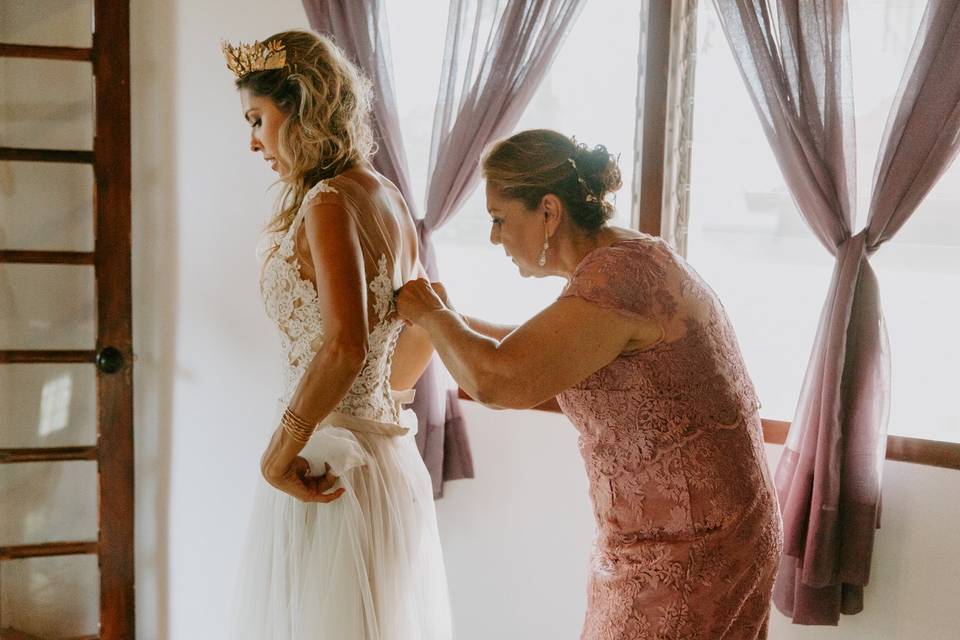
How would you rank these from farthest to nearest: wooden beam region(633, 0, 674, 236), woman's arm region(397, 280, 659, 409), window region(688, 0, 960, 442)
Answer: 1. wooden beam region(633, 0, 674, 236)
2. window region(688, 0, 960, 442)
3. woman's arm region(397, 280, 659, 409)

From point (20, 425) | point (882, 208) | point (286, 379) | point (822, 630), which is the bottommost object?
point (822, 630)

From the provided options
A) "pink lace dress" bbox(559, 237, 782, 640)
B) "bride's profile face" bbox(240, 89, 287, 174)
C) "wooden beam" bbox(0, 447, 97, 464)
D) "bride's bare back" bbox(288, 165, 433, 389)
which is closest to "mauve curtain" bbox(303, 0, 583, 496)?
"bride's bare back" bbox(288, 165, 433, 389)

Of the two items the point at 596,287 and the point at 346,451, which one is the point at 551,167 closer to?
the point at 596,287

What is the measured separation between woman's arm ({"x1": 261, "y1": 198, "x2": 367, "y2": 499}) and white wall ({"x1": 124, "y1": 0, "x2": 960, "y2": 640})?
Result: 0.98 metres

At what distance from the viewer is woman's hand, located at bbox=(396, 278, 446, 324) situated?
1.54m

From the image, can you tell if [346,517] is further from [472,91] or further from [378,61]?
[378,61]

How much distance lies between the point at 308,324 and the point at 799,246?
118cm

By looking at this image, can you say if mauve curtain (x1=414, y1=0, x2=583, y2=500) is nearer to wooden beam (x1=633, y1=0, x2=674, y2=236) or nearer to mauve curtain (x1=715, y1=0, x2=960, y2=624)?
wooden beam (x1=633, y1=0, x2=674, y2=236)

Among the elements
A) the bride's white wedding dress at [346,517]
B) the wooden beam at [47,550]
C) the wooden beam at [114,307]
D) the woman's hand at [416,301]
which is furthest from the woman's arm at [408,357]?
the wooden beam at [47,550]

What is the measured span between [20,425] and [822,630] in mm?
2279

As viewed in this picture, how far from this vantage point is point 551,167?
1.45m

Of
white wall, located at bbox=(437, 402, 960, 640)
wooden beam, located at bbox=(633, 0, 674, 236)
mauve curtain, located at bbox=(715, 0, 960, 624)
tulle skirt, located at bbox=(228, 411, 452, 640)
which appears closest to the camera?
tulle skirt, located at bbox=(228, 411, 452, 640)

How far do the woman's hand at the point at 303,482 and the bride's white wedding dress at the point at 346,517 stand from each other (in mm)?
21

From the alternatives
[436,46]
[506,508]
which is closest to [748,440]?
[506,508]
